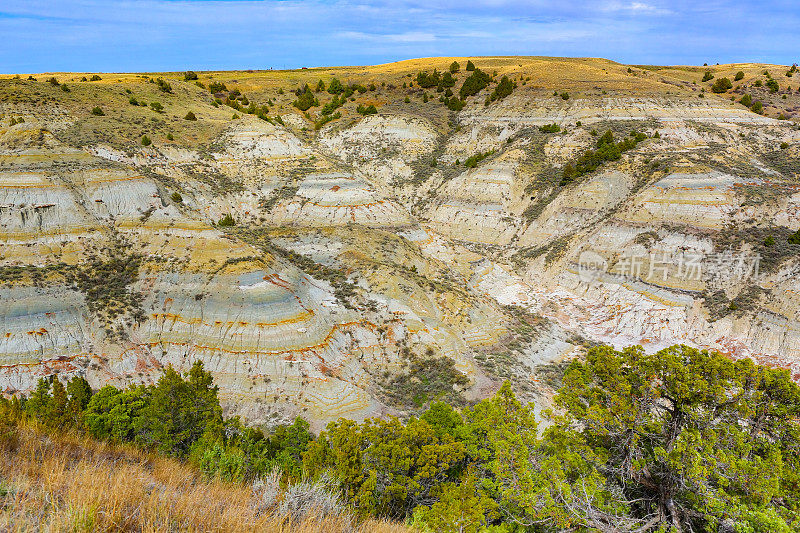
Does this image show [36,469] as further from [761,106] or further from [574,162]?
[761,106]

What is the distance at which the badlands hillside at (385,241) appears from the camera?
2522 cm

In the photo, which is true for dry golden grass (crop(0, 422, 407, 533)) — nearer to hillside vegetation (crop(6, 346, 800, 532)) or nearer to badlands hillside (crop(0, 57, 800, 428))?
hillside vegetation (crop(6, 346, 800, 532))

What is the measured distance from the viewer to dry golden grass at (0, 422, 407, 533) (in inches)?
231

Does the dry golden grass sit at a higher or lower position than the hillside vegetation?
higher

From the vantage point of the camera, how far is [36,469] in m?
7.78

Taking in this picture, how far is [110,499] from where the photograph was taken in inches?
242

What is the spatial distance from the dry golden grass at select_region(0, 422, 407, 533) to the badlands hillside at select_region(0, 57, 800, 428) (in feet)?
46.2

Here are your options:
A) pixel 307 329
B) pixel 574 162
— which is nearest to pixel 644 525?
pixel 307 329

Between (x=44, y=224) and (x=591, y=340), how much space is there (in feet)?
131

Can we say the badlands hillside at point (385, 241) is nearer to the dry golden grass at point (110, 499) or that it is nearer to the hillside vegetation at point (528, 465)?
the hillside vegetation at point (528, 465)

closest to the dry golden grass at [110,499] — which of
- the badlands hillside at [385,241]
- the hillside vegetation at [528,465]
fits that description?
the hillside vegetation at [528,465]

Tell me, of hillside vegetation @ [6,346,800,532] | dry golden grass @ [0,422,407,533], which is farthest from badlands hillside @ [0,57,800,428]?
dry golden grass @ [0,422,407,533]

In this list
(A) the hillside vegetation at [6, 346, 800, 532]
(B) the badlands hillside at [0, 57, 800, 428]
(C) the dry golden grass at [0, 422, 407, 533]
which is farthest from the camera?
(B) the badlands hillside at [0, 57, 800, 428]

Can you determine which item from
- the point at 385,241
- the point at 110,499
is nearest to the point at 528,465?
the point at 110,499
